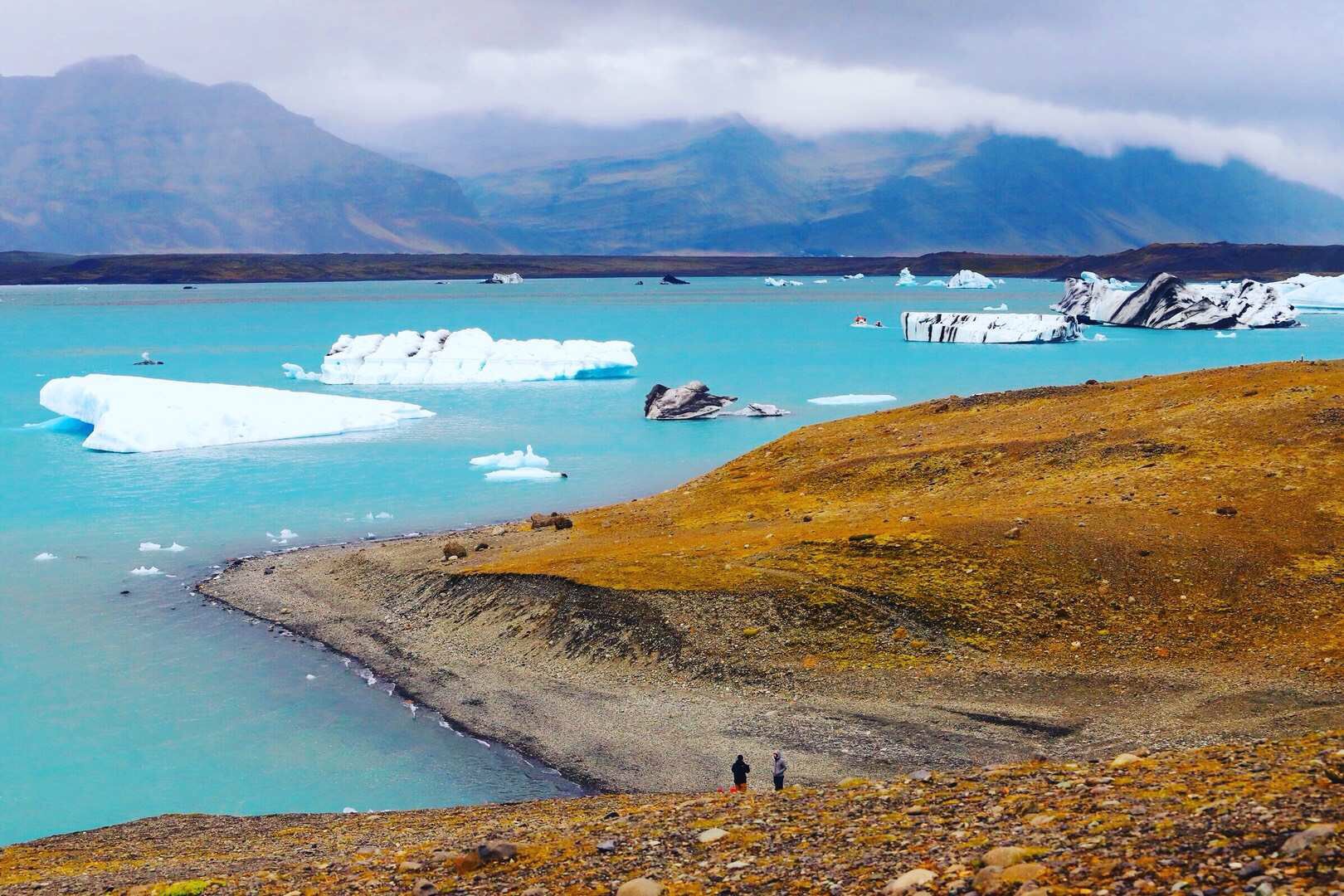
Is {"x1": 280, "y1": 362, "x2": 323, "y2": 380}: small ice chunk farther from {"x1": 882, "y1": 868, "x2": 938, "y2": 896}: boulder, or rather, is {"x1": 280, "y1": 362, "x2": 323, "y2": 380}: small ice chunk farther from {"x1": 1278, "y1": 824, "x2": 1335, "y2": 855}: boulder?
{"x1": 1278, "y1": 824, "x2": 1335, "y2": 855}: boulder

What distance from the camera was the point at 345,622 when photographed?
32.7 metres

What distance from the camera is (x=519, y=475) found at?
54625 mm

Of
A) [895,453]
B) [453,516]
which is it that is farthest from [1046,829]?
[453,516]

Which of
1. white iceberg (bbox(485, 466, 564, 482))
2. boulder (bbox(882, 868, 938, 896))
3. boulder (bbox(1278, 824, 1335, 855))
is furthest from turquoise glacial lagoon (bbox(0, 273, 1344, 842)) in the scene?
boulder (bbox(1278, 824, 1335, 855))

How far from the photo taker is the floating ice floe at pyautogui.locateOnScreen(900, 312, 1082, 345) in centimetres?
12488

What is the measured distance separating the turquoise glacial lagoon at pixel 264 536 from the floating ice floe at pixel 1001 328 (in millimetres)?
5887

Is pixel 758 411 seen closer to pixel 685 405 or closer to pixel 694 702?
pixel 685 405

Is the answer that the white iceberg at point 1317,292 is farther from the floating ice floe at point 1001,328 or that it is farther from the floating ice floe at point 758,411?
the floating ice floe at point 758,411

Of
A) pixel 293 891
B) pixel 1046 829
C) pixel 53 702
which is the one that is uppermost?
pixel 1046 829

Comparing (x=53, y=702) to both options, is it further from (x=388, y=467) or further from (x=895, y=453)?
(x=388, y=467)

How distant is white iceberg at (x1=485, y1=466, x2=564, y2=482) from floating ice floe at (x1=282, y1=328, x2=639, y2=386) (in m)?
41.3

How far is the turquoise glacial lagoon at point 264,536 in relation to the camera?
2383 cm

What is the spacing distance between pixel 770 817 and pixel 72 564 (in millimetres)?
33299

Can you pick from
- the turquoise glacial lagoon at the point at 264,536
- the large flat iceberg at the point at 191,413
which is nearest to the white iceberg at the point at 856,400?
the turquoise glacial lagoon at the point at 264,536
